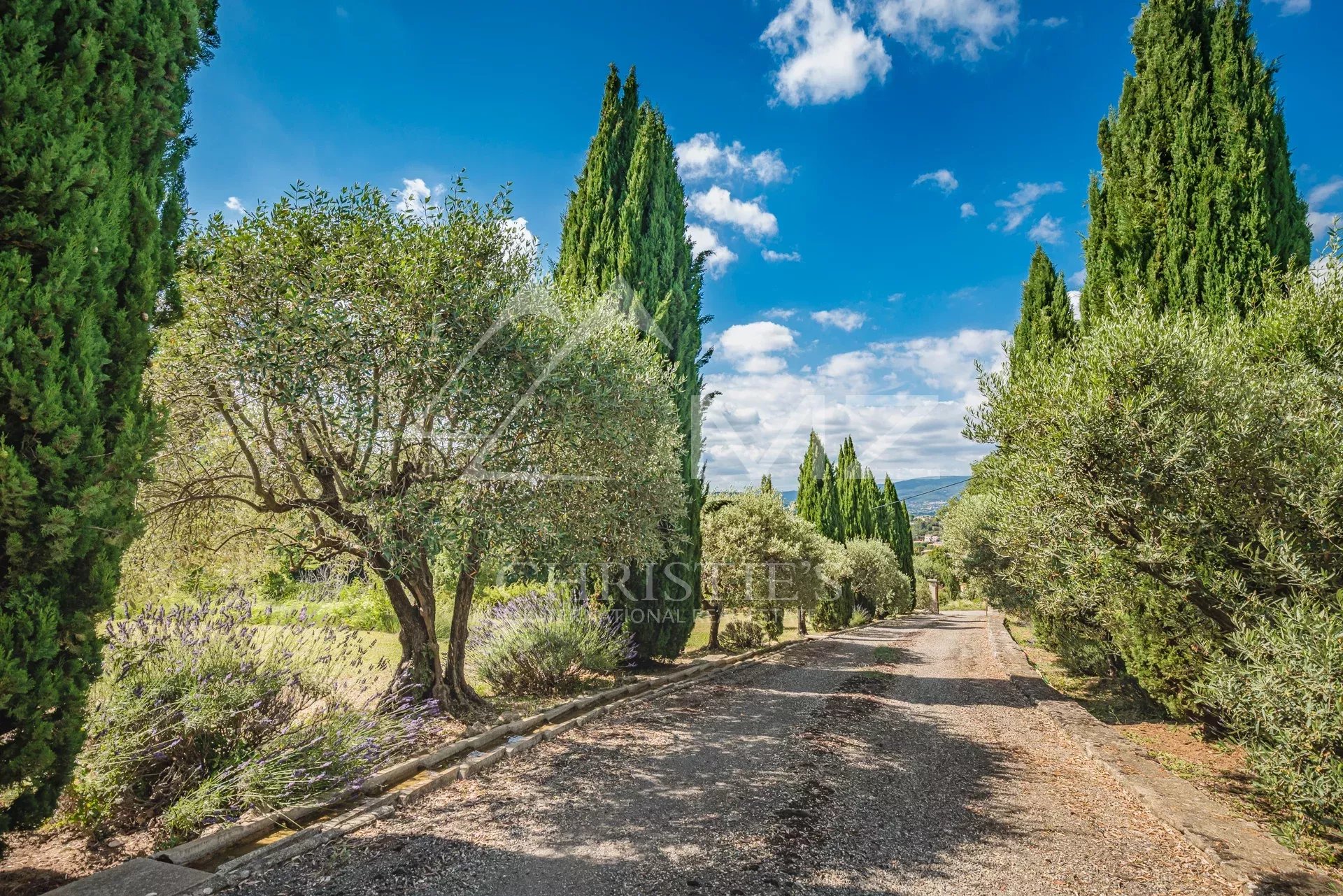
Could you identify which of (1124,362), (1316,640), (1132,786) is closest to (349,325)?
(1124,362)

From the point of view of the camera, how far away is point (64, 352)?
4020 mm

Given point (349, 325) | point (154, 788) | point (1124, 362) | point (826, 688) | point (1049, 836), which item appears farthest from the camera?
point (826, 688)

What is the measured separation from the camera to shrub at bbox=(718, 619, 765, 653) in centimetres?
1958

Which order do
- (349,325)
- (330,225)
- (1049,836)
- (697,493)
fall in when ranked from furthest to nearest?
(697,493) → (330,225) → (349,325) → (1049,836)

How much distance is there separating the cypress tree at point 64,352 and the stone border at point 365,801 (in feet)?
3.65

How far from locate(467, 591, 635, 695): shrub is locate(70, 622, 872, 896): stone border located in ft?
3.84

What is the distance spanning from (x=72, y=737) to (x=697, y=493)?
1282 centimetres

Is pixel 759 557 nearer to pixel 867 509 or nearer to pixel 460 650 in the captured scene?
pixel 460 650

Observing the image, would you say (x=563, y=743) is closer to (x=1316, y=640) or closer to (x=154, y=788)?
(x=154, y=788)

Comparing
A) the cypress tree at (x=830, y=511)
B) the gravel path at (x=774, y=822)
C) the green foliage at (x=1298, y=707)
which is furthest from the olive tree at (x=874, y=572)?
the green foliage at (x=1298, y=707)

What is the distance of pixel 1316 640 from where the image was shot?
4477 millimetres

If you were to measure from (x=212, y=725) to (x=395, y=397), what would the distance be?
375 cm

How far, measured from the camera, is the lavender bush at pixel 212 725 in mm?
4840

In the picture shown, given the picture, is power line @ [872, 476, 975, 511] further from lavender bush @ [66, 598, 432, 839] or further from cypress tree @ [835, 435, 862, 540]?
lavender bush @ [66, 598, 432, 839]
